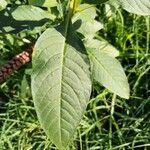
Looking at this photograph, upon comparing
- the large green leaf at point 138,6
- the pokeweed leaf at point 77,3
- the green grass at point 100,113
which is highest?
the large green leaf at point 138,6

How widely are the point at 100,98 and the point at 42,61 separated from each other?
94 centimetres

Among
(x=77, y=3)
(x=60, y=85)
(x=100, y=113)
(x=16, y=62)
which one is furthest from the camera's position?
(x=100, y=113)

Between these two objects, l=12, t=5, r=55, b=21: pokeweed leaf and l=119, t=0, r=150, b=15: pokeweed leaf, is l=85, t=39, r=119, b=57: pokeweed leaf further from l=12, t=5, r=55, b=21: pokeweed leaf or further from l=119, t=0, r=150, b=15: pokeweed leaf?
l=119, t=0, r=150, b=15: pokeweed leaf

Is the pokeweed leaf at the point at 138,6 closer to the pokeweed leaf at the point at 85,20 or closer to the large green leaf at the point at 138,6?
the large green leaf at the point at 138,6

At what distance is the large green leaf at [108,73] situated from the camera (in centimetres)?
170

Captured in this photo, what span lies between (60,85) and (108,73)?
0.42 meters

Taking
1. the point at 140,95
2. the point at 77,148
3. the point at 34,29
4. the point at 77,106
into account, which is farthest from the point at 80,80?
the point at 140,95

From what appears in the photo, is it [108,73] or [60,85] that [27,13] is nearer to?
[108,73]

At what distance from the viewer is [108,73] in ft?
5.63

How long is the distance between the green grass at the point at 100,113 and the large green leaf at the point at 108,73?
1.36 ft

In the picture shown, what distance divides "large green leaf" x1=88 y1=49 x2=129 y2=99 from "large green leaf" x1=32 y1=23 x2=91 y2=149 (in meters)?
0.29

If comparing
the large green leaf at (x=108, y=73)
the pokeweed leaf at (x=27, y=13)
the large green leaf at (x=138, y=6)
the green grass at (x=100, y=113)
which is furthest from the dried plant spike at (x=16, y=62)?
the large green leaf at (x=138, y=6)

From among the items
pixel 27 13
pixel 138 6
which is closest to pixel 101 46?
pixel 27 13

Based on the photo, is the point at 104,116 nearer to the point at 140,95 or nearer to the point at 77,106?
the point at 140,95
